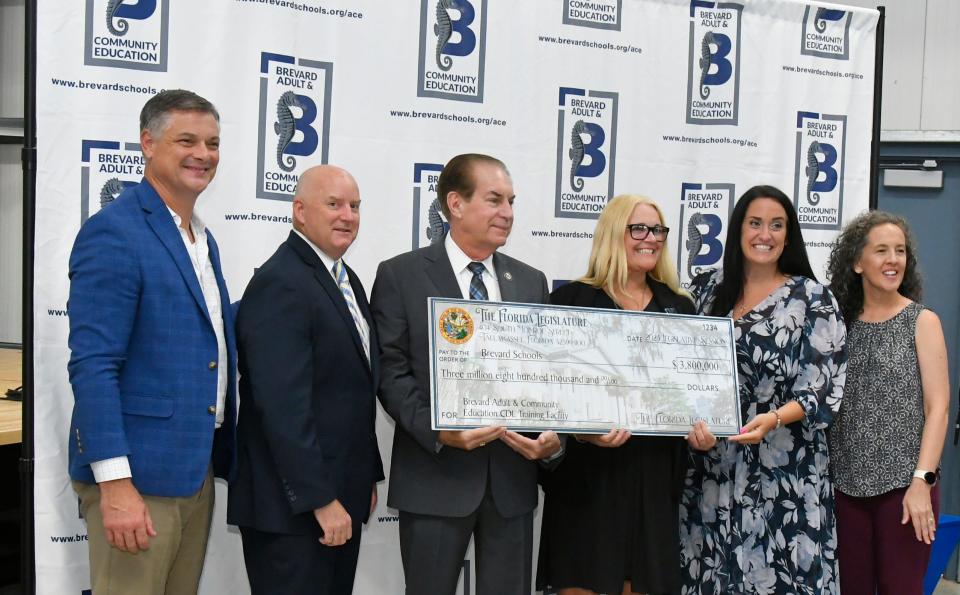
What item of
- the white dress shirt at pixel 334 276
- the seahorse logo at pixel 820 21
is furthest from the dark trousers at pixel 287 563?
the seahorse logo at pixel 820 21

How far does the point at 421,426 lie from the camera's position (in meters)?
2.48

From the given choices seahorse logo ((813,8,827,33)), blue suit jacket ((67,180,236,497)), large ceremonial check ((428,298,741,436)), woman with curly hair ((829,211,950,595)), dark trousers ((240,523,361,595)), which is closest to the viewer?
blue suit jacket ((67,180,236,497))

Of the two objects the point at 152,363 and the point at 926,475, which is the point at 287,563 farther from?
the point at 926,475

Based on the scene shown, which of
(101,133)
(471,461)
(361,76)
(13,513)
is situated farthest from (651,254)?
(13,513)

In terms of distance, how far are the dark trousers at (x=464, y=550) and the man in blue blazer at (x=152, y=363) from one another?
0.61m

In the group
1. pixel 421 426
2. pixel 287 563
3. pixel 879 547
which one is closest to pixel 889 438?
pixel 879 547

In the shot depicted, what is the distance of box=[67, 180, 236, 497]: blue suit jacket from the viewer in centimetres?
210

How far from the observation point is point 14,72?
24.1 feet

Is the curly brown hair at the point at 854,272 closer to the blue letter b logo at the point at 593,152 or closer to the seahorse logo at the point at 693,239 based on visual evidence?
the seahorse logo at the point at 693,239

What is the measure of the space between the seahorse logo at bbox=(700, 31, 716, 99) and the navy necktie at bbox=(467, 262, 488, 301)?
193 cm

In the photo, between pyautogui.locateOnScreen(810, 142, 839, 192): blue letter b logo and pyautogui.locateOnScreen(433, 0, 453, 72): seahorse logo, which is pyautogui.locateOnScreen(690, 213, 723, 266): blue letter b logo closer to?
pyautogui.locateOnScreen(810, 142, 839, 192): blue letter b logo

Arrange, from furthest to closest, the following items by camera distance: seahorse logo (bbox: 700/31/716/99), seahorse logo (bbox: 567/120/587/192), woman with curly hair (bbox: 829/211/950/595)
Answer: seahorse logo (bbox: 700/31/716/99) → seahorse logo (bbox: 567/120/587/192) → woman with curly hair (bbox: 829/211/950/595)

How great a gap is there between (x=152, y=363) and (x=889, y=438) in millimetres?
2385

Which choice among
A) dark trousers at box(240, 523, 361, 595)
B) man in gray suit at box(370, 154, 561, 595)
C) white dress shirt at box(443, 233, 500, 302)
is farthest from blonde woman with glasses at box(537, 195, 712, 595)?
dark trousers at box(240, 523, 361, 595)
